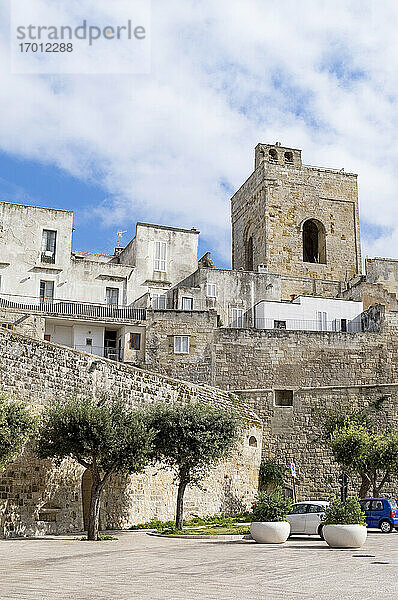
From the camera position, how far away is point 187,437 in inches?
865

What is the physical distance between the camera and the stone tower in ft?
165

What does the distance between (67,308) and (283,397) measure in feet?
44.3

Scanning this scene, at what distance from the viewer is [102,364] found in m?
23.4

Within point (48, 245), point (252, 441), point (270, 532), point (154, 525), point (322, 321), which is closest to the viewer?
point (270, 532)

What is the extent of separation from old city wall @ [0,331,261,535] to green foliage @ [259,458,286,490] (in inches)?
180

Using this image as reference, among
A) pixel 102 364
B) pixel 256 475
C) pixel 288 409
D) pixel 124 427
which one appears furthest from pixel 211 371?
pixel 124 427

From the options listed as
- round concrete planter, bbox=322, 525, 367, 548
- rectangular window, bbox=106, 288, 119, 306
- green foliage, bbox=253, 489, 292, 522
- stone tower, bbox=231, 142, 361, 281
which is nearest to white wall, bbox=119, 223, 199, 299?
rectangular window, bbox=106, 288, 119, 306

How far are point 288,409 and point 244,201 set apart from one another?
24.4 metres

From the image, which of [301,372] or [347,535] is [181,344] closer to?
[301,372]

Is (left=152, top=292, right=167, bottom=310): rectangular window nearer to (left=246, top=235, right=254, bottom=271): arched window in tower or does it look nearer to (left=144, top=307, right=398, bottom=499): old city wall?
(left=144, top=307, right=398, bottom=499): old city wall

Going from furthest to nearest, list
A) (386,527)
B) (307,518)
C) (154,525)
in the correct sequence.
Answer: (386,527), (154,525), (307,518)

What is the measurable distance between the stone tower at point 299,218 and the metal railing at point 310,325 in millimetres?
7581

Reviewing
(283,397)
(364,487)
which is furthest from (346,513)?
(283,397)

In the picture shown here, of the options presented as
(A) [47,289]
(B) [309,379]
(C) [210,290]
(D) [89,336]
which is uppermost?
(C) [210,290]
